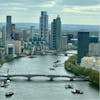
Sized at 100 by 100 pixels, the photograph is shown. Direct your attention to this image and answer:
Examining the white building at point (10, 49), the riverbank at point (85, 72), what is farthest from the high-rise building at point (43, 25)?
→ the riverbank at point (85, 72)

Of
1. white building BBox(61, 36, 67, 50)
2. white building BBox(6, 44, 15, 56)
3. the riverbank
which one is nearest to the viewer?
the riverbank

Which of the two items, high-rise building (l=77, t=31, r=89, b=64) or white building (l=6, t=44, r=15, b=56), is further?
white building (l=6, t=44, r=15, b=56)

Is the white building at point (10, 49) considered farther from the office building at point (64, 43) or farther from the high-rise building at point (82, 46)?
the high-rise building at point (82, 46)

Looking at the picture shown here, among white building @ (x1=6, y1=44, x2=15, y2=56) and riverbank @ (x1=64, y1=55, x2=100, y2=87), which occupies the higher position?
riverbank @ (x1=64, y1=55, x2=100, y2=87)

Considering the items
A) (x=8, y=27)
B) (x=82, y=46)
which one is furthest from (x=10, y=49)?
(x=82, y=46)

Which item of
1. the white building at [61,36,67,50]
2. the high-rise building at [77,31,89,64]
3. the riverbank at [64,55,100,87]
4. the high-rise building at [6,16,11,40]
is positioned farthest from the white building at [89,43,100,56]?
the high-rise building at [6,16,11,40]

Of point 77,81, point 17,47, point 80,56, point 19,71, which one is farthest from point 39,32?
point 77,81

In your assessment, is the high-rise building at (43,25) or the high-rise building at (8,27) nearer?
the high-rise building at (8,27)

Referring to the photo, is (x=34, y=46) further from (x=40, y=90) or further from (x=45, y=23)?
(x=40, y=90)

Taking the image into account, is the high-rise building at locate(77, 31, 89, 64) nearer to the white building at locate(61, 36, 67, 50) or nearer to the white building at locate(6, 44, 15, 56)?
the white building at locate(6, 44, 15, 56)
